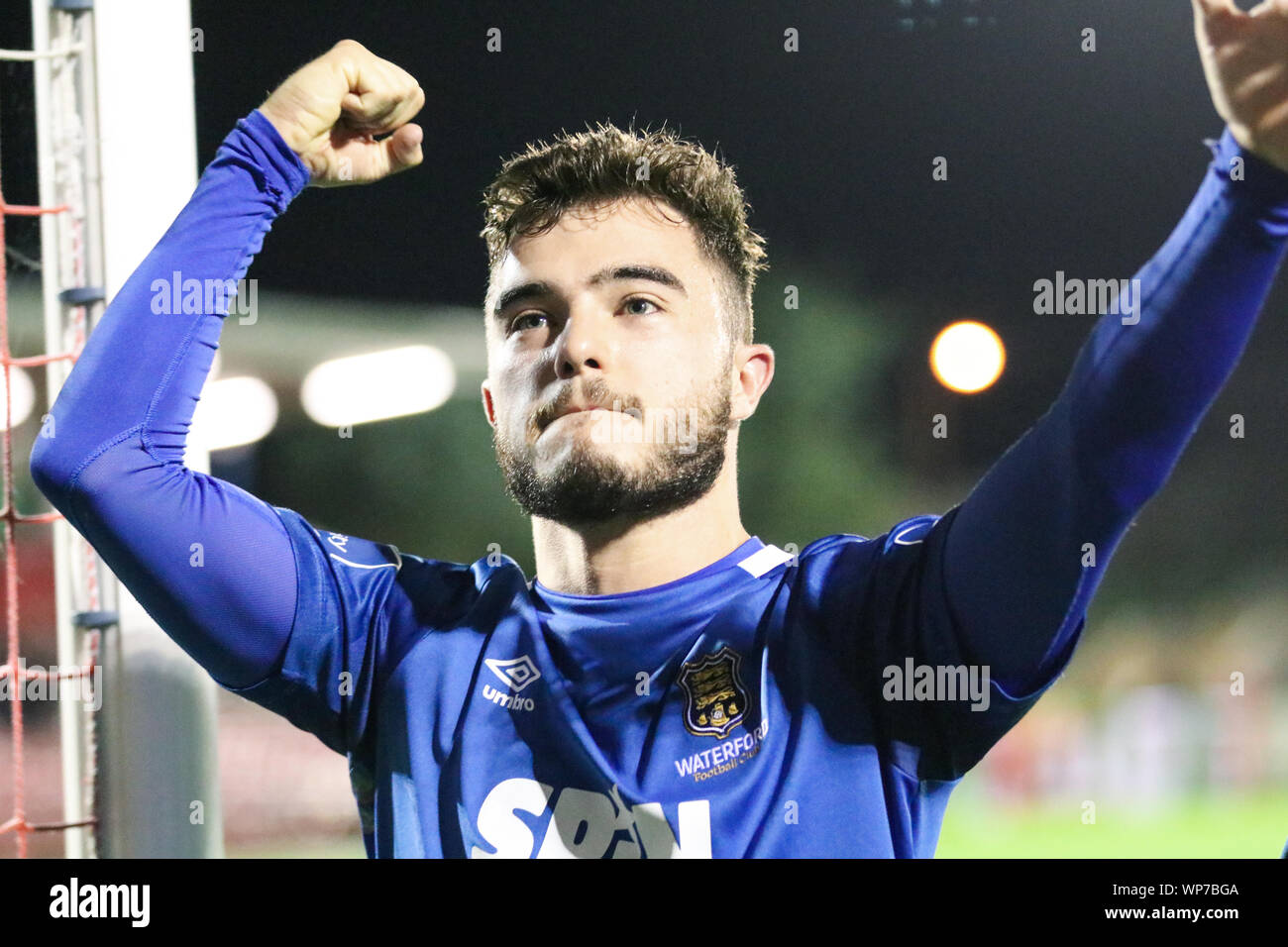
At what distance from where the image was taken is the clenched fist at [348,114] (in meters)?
1.45

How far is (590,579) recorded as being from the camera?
1513 mm

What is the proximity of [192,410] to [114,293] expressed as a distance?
0.29 m

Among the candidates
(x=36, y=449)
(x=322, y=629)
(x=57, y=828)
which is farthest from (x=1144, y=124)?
(x=57, y=828)

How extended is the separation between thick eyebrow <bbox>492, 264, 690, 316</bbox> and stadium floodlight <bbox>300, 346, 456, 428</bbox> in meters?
3.65

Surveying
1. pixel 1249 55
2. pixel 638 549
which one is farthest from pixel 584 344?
pixel 1249 55

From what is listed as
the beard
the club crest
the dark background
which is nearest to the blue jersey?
the club crest

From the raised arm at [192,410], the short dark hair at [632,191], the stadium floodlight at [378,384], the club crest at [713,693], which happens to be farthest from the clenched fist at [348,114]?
the stadium floodlight at [378,384]

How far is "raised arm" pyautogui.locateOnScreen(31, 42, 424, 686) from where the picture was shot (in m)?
1.37

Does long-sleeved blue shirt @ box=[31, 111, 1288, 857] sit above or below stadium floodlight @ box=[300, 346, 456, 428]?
below

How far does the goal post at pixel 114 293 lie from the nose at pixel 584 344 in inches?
21.1

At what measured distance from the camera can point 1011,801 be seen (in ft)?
23.5

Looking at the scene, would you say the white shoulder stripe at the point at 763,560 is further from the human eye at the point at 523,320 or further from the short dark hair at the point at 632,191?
the human eye at the point at 523,320

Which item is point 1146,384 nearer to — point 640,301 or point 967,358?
point 640,301

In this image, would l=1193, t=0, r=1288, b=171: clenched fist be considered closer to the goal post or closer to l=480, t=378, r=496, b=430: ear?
l=480, t=378, r=496, b=430: ear
